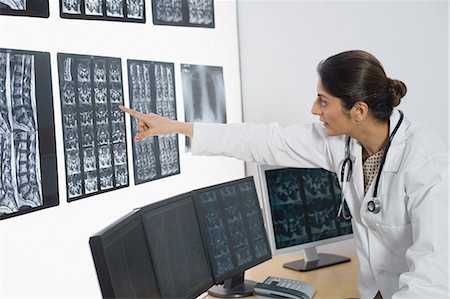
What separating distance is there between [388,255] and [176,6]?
4.19ft

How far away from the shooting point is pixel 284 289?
2.16 m

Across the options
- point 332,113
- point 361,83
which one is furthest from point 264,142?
point 361,83

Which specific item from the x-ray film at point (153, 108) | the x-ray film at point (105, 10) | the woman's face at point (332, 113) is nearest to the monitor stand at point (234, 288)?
the x-ray film at point (153, 108)

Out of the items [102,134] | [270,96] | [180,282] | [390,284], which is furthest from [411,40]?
[180,282]

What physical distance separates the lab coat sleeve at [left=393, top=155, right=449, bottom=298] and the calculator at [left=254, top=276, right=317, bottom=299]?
1.58 feet

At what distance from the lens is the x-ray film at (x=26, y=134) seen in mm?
1816

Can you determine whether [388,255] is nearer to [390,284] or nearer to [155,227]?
[390,284]

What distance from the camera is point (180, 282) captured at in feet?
5.81

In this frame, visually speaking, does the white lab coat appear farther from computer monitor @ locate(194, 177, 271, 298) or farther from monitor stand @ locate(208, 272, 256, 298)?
monitor stand @ locate(208, 272, 256, 298)

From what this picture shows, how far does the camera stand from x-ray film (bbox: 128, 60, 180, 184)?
235cm

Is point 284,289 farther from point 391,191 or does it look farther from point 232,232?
point 391,191

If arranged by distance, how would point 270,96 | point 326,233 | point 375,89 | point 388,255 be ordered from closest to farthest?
point 375,89
point 388,255
point 326,233
point 270,96

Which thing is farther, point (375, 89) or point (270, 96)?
point (270, 96)

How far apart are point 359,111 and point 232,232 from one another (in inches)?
23.1
